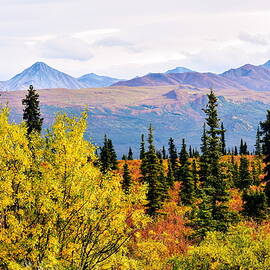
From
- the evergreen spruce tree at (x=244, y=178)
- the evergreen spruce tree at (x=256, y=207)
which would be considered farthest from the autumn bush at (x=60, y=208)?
the evergreen spruce tree at (x=244, y=178)

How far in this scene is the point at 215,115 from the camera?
3266cm

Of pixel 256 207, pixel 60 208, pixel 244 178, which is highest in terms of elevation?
pixel 60 208

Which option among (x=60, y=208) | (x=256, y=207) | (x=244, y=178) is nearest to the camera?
(x=60, y=208)

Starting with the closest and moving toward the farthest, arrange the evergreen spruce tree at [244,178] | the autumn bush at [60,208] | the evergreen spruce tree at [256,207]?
the autumn bush at [60,208], the evergreen spruce tree at [256,207], the evergreen spruce tree at [244,178]

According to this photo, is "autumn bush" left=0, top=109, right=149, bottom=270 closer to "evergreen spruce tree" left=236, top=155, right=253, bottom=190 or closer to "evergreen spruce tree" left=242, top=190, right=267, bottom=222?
"evergreen spruce tree" left=242, top=190, right=267, bottom=222

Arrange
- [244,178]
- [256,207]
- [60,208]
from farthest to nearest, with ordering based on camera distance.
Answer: [244,178]
[256,207]
[60,208]

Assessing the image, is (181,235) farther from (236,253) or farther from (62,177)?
(62,177)

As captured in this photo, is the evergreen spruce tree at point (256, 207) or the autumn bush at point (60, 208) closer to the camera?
the autumn bush at point (60, 208)

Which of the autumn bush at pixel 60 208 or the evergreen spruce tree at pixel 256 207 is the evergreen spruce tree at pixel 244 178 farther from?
the autumn bush at pixel 60 208

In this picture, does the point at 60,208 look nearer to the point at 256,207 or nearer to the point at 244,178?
the point at 256,207

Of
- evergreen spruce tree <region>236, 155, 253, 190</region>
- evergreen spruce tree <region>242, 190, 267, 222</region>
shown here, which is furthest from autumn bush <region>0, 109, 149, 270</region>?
evergreen spruce tree <region>236, 155, 253, 190</region>

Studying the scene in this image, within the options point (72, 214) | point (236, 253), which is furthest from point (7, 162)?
point (236, 253)

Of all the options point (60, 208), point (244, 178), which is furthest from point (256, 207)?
point (60, 208)

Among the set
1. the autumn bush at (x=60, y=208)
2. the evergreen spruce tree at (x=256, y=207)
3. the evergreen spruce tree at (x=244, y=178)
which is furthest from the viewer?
the evergreen spruce tree at (x=244, y=178)
